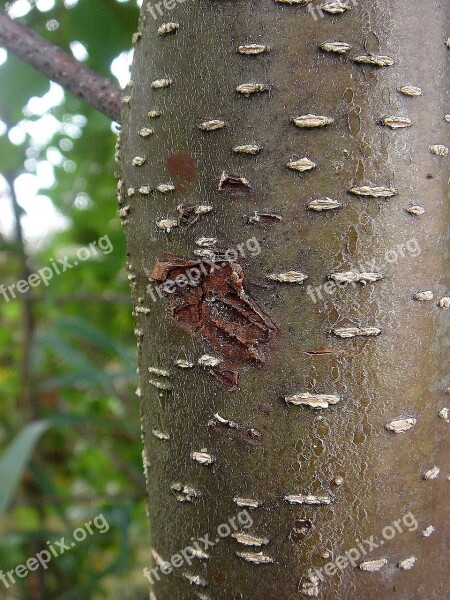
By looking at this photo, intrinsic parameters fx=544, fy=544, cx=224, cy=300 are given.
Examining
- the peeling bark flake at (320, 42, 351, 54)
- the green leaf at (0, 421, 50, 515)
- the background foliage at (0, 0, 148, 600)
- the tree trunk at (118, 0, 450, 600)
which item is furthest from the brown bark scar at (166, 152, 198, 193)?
the green leaf at (0, 421, 50, 515)

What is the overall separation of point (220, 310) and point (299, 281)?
56 mm

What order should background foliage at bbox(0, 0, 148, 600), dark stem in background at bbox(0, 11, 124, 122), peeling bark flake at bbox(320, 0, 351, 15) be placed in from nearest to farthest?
peeling bark flake at bbox(320, 0, 351, 15)
dark stem in background at bbox(0, 11, 124, 122)
background foliage at bbox(0, 0, 148, 600)

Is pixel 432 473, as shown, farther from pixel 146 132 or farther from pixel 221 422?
pixel 146 132

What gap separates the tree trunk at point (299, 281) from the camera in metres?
0.32

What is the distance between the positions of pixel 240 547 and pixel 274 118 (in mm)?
273

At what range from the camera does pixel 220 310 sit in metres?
0.35

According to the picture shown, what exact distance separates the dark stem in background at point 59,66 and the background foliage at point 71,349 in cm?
25

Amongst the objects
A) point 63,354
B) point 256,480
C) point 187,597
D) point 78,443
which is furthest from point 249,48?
point 78,443

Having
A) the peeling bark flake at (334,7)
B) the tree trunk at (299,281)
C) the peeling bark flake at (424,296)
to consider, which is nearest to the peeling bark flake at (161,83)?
the tree trunk at (299,281)

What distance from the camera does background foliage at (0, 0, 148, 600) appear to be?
2.54ft

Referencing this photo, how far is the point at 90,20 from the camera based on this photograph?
2.36 ft

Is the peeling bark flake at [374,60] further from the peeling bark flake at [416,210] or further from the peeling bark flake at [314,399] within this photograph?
the peeling bark flake at [314,399]

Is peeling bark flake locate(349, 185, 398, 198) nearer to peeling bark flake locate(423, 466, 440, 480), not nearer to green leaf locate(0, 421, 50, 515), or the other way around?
peeling bark flake locate(423, 466, 440, 480)

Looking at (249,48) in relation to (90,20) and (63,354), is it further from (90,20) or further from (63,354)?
(63,354)
